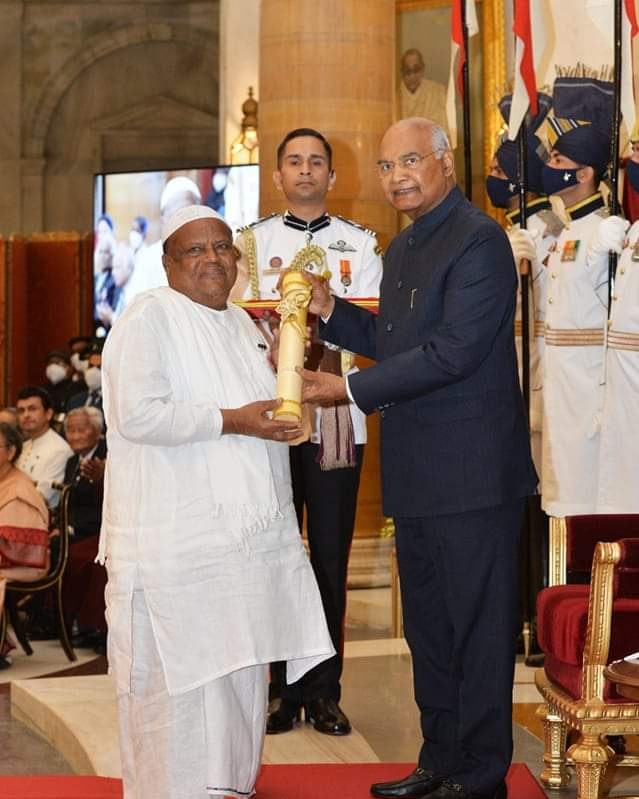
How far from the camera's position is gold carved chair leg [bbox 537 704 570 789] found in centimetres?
499

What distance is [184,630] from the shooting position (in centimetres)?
409

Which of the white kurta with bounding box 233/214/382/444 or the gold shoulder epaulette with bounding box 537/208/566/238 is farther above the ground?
the gold shoulder epaulette with bounding box 537/208/566/238

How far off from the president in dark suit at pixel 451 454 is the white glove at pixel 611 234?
2.04 meters

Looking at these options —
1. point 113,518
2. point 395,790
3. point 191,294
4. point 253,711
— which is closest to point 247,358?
point 191,294

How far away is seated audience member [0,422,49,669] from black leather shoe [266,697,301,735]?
3029 millimetres

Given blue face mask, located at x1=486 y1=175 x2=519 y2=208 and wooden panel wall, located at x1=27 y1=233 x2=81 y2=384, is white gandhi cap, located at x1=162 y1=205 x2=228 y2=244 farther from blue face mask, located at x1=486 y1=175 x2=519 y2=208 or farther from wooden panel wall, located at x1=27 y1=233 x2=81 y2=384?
wooden panel wall, located at x1=27 y1=233 x2=81 y2=384

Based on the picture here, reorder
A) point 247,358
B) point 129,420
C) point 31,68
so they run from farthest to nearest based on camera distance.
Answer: point 31,68, point 247,358, point 129,420

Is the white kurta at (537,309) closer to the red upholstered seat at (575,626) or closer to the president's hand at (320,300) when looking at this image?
the red upholstered seat at (575,626)

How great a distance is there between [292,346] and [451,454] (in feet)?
1.72

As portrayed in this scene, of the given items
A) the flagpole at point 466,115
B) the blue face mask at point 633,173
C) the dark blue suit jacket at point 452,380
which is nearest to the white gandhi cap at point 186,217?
the dark blue suit jacket at point 452,380

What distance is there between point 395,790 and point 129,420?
4.42 ft

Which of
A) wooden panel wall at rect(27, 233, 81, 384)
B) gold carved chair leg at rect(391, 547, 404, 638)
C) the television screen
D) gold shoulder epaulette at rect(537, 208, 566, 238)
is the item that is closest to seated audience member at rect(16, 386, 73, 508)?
gold carved chair leg at rect(391, 547, 404, 638)

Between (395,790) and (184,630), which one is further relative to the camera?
(395,790)

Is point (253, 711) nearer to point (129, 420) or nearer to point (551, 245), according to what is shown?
point (129, 420)
